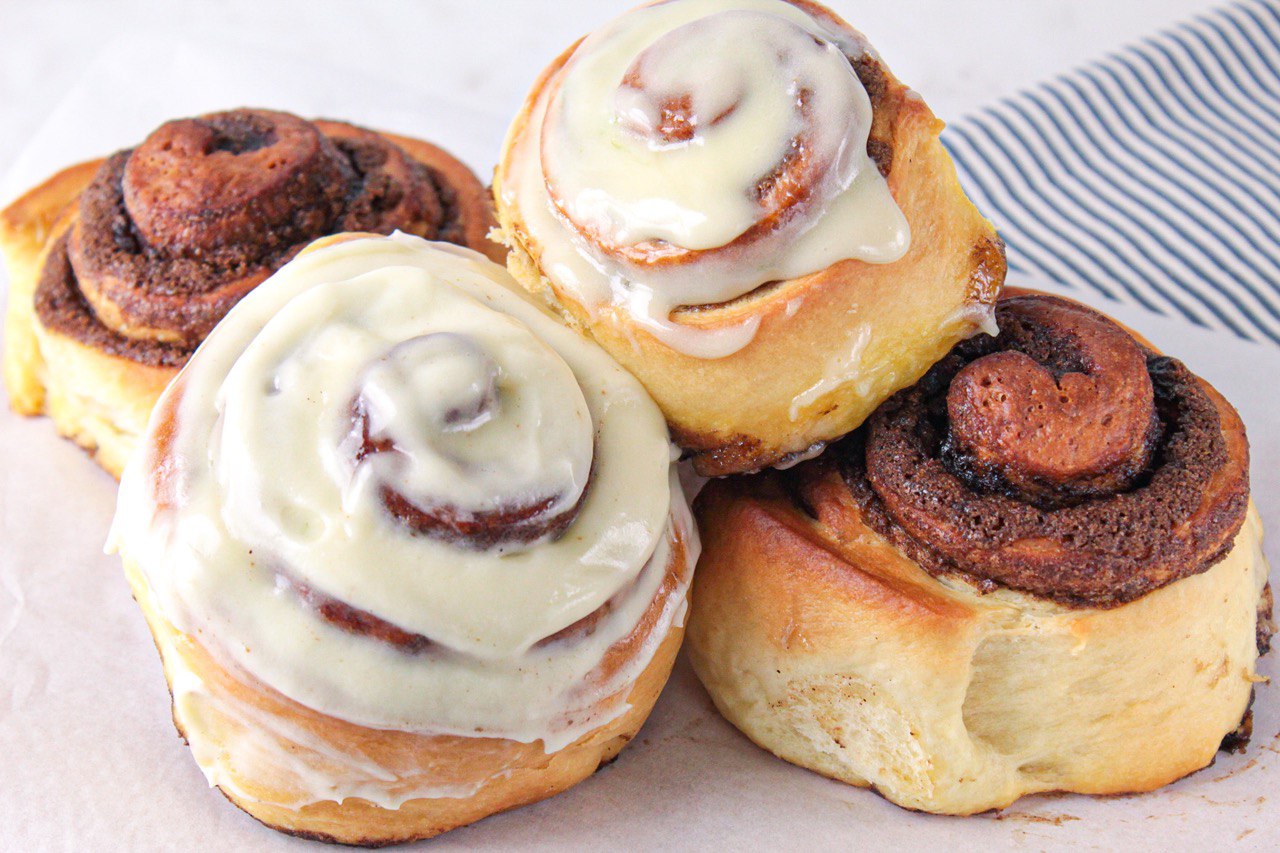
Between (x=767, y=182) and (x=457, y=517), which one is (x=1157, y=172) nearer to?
(x=767, y=182)

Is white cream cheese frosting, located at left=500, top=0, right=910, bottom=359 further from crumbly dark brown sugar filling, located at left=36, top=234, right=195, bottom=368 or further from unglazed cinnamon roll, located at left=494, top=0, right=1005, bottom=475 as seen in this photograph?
crumbly dark brown sugar filling, located at left=36, top=234, right=195, bottom=368

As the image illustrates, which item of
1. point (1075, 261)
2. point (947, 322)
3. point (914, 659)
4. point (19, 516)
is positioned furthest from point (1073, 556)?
point (19, 516)

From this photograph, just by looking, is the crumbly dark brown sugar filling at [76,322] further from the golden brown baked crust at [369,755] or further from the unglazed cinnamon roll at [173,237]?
the golden brown baked crust at [369,755]

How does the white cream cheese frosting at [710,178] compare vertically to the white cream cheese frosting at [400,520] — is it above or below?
above

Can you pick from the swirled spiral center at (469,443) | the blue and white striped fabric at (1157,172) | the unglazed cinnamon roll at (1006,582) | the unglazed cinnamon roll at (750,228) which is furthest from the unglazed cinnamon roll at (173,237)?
the blue and white striped fabric at (1157,172)

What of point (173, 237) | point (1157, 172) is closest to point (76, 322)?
point (173, 237)

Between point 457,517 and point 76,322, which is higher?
point 457,517

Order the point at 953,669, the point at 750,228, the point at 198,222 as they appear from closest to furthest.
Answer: the point at 750,228, the point at 953,669, the point at 198,222
